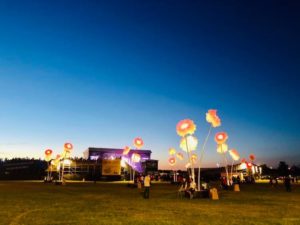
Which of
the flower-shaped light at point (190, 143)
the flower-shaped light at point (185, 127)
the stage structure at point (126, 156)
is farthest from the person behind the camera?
the stage structure at point (126, 156)

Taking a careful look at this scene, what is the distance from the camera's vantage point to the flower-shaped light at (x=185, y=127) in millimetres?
25688

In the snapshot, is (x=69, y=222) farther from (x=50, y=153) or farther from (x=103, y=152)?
(x=103, y=152)

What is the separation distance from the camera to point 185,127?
1017 inches

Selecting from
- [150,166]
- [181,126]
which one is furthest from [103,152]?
[181,126]

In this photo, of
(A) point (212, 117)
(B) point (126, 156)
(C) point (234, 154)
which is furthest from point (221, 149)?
(B) point (126, 156)

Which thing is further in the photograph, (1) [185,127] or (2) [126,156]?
(2) [126,156]

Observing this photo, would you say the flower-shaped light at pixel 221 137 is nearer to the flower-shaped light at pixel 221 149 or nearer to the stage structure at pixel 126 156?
the flower-shaped light at pixel 221 149

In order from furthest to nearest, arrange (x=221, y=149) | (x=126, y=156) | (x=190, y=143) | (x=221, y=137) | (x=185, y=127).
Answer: (x=126, y=156)
(x=221, y=149)
(x=221, y=137)
(x=190, y=143)
(x=185, y=127)

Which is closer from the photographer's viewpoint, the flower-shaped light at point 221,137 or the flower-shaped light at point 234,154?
the flower-shaped light at point 221,137

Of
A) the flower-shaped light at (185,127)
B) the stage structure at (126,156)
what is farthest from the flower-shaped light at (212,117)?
the stage structure at (126,156)

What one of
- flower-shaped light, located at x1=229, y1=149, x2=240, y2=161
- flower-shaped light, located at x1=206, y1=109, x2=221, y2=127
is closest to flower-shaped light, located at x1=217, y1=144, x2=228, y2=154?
flower-shaped light, located at x1=229, y1=149, x2=240, y2=161

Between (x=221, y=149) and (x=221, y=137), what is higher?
(x=221, y=137)

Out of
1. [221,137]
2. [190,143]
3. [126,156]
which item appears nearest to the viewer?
[190,143]

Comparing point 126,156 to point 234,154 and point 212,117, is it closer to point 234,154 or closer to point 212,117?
point 234,154
